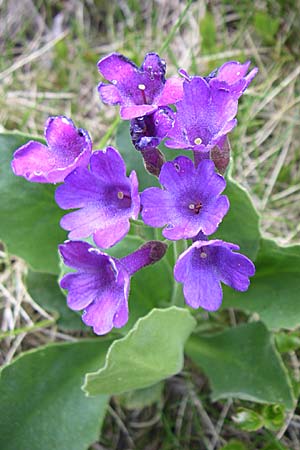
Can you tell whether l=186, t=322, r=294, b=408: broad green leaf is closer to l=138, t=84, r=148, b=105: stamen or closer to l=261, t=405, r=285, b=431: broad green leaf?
l=261, t=405, r=285, b=431: broad green leaf

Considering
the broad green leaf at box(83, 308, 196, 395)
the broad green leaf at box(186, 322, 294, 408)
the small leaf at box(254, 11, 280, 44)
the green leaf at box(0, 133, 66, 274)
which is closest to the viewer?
the broad green leaf at box(83, 308, 196, 395)

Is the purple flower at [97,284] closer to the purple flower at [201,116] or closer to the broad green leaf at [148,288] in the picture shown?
the purple flower at [201,116]

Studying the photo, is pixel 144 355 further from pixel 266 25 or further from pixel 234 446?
pixel 266 25

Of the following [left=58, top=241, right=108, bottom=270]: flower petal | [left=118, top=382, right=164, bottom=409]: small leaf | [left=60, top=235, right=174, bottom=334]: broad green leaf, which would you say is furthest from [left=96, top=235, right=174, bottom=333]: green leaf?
[left=58, top=241, right=108, bottom=270]: flower petal

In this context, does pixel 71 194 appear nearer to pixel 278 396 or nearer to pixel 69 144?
pixel 69 144

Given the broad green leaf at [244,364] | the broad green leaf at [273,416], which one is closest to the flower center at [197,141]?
the broad green leaf at [244,364]

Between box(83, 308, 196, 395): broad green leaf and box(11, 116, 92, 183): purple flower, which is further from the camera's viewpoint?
box(83, 308, 196, 395): broad green leaf

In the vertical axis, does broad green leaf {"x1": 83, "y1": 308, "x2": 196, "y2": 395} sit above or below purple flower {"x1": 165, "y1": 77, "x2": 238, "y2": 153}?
below
